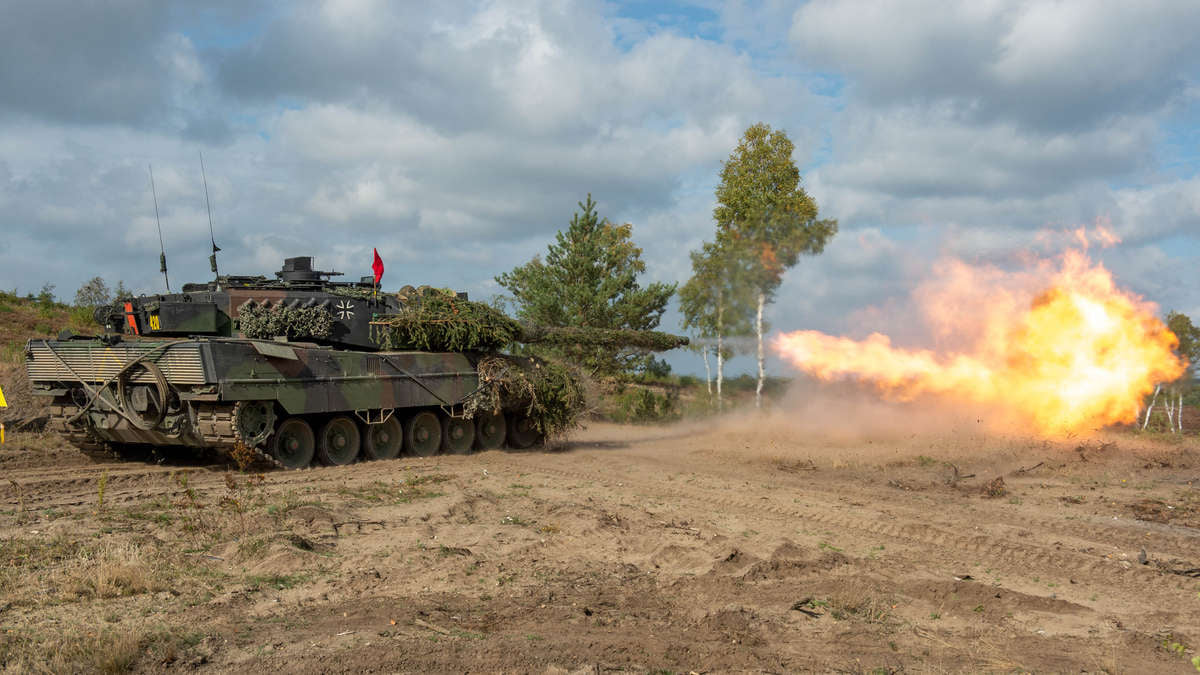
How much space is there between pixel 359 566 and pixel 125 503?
4.04 m

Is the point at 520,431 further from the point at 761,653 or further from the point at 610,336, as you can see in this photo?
the point at 761,653

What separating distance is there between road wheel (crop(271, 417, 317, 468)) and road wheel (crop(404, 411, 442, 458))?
2087 millimetres

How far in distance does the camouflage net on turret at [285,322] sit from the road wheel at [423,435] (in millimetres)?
2388

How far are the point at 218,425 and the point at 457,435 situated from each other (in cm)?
546

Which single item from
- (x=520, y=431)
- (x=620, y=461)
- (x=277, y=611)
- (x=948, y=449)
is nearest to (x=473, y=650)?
(x=277, y=611)

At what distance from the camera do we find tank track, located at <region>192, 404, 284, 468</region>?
12.9 meters

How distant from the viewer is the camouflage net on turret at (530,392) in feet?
56.7

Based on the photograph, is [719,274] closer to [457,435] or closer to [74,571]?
[457,435]

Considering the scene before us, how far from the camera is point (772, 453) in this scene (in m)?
18.8

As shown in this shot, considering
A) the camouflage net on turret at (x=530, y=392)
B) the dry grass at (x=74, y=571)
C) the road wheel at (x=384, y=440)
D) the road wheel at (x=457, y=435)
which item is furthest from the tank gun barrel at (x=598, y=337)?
the dry grass at (x=74, y=571)

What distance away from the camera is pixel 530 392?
17.6m

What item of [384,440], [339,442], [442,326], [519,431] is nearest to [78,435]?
[339,442]

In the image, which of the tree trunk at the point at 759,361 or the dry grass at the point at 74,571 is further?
the tree trunk at the point at 759,361

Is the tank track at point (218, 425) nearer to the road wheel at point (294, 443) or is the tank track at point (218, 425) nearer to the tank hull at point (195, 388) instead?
the tank hull at point (195, 388)
